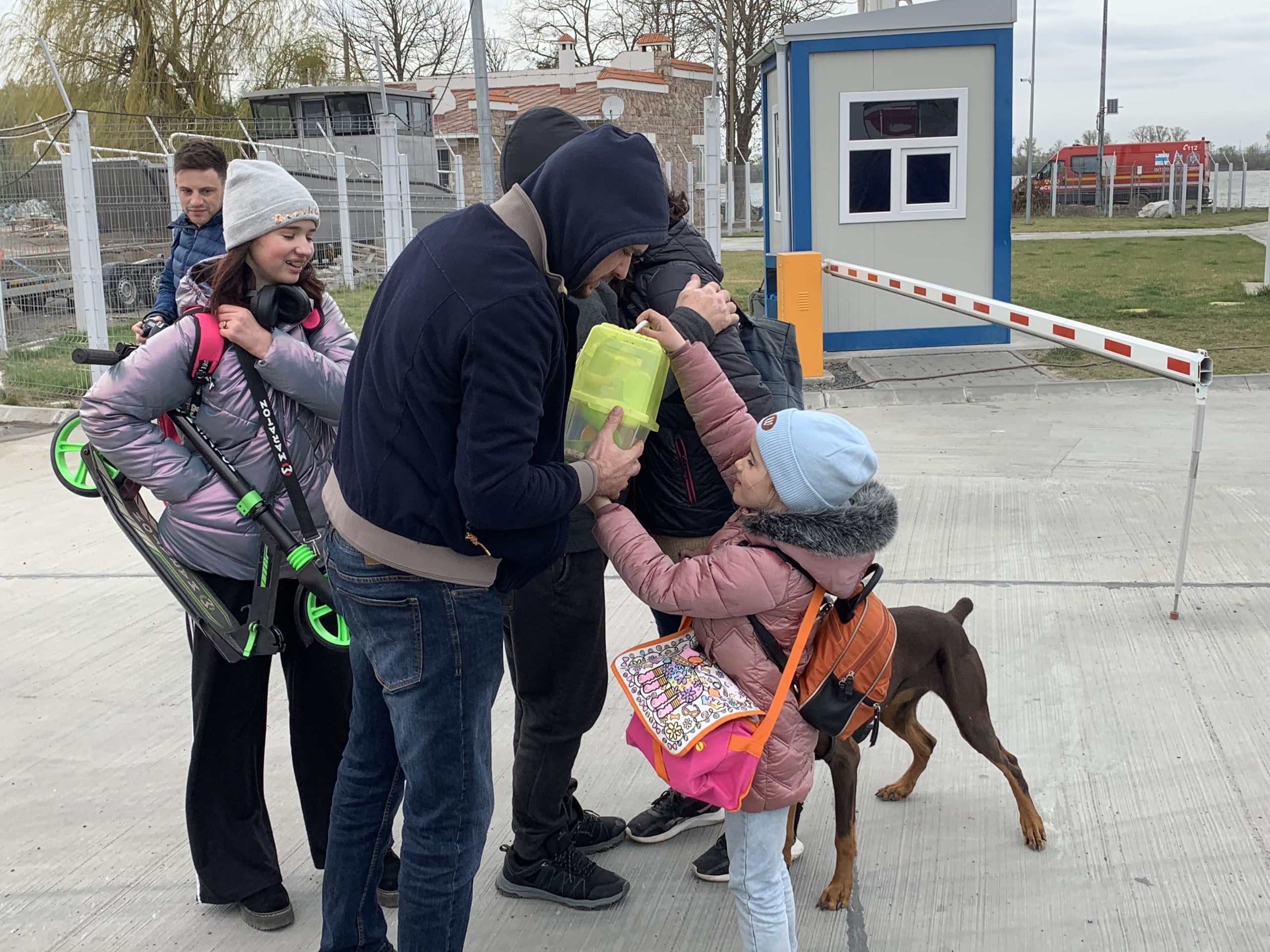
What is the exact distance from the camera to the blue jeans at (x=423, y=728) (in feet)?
7.42

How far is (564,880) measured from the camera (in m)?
3.04

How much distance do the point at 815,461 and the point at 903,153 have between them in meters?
8.66

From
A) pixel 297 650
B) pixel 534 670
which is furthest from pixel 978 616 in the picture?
pixel 297 650

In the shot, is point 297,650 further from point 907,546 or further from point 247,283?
point 907,546

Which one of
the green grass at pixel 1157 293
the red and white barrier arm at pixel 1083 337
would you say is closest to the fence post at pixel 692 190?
the green grass at pixel 1157 293

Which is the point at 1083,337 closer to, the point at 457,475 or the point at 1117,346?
the point at 1117,346

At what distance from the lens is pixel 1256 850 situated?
3088 mm

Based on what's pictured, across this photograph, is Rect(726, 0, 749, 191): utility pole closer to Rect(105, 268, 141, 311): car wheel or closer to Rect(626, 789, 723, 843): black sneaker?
Rect(105, 268, 141, 311): car wheel

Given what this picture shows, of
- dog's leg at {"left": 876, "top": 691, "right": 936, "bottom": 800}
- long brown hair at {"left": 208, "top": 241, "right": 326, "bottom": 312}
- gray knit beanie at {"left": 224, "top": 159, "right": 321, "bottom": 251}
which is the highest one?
gray knit beanie at {"left": 224, "top": 159, "right": 321, "bottom": 251}

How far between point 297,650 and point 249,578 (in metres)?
0.25

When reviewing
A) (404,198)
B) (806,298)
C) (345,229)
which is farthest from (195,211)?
(345,229)

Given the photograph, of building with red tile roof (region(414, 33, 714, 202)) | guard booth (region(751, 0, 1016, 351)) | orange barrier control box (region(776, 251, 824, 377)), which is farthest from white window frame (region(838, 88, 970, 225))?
building with red tile roof (region(414, 33, 714, 202))

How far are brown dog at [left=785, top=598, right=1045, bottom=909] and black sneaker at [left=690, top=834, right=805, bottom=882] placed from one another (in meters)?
0.07

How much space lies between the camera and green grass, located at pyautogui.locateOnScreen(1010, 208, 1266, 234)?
31.5 m
